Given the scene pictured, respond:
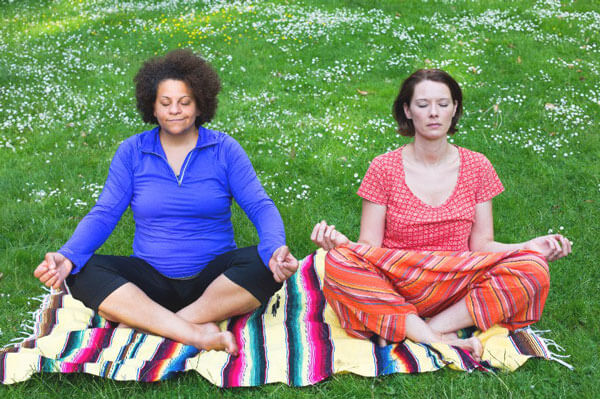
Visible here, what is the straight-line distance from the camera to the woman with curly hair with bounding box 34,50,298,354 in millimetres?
3896

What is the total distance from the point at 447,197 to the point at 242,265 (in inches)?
60.9

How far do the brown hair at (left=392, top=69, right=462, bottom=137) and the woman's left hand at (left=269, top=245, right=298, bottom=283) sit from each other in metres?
1.47

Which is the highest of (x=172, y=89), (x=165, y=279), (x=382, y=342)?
(x=172, y=89)

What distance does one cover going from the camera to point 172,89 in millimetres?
4121

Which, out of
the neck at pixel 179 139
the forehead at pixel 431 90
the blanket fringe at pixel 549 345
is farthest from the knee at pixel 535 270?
the neck at pixel 179 139

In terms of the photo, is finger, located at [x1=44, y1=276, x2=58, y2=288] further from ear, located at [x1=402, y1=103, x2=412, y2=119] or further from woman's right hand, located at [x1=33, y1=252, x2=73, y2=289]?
Answer: ear, located at [x1=402, y1=103, x2=412, y2=119]

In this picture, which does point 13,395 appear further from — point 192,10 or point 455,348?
point 192,10

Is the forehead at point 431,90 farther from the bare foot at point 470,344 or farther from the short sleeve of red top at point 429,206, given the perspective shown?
the bare foot at point 470,344

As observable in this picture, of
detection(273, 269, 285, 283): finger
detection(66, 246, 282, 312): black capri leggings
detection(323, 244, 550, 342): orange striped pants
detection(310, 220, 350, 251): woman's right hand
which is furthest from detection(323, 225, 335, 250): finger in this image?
detection(66, 246, 282, 312): black capri leggings

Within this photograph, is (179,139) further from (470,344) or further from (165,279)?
(470,344)

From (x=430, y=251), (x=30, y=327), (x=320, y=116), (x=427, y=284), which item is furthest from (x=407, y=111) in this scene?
(x=320, y=116)

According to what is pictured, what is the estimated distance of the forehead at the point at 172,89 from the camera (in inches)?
162

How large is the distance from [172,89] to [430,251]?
7.16 ft

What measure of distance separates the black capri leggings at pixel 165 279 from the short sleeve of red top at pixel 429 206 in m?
0.95
